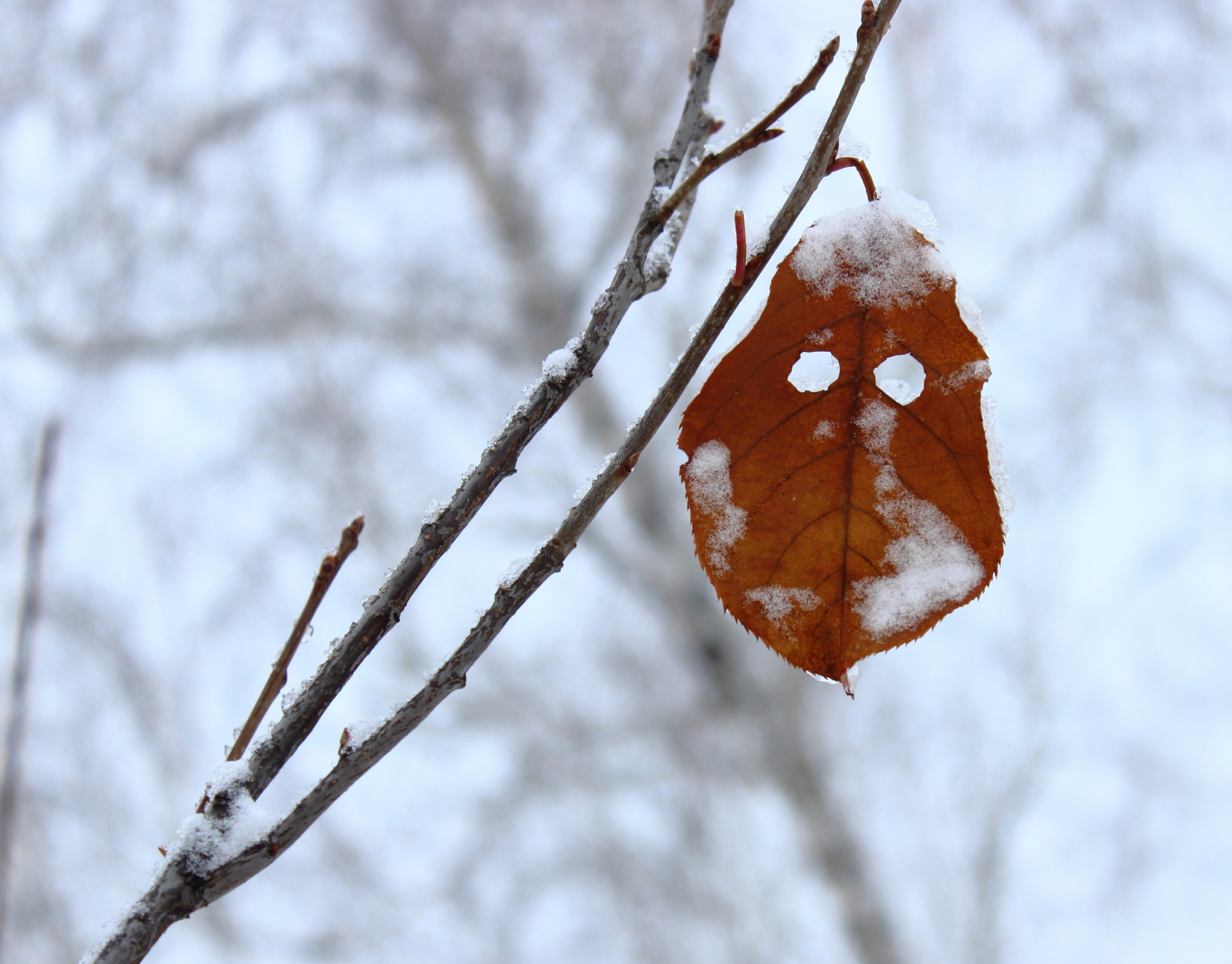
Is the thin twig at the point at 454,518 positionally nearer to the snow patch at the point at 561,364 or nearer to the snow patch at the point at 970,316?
the snow patch at the point at 561,364

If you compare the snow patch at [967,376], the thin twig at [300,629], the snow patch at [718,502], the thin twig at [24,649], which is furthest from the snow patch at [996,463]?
the thin twig at [24,649]

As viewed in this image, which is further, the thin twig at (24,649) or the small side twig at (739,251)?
the thin twig at (24,649)

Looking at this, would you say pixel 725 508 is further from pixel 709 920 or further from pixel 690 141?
pixel 709 920

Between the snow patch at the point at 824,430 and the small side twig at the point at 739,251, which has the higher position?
the small side twig at the point at 739,251

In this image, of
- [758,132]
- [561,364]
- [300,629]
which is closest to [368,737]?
[300,629]

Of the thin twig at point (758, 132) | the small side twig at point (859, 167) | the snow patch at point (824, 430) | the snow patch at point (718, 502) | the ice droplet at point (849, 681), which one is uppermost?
the small side twig at point (859, 167)

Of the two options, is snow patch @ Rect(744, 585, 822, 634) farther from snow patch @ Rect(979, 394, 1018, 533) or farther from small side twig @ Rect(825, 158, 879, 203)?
small side twig @ Rect(825, 158, 879, 203)

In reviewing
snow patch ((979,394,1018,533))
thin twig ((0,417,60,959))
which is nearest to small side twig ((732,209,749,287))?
snow patch ((979,394,1018,533))
